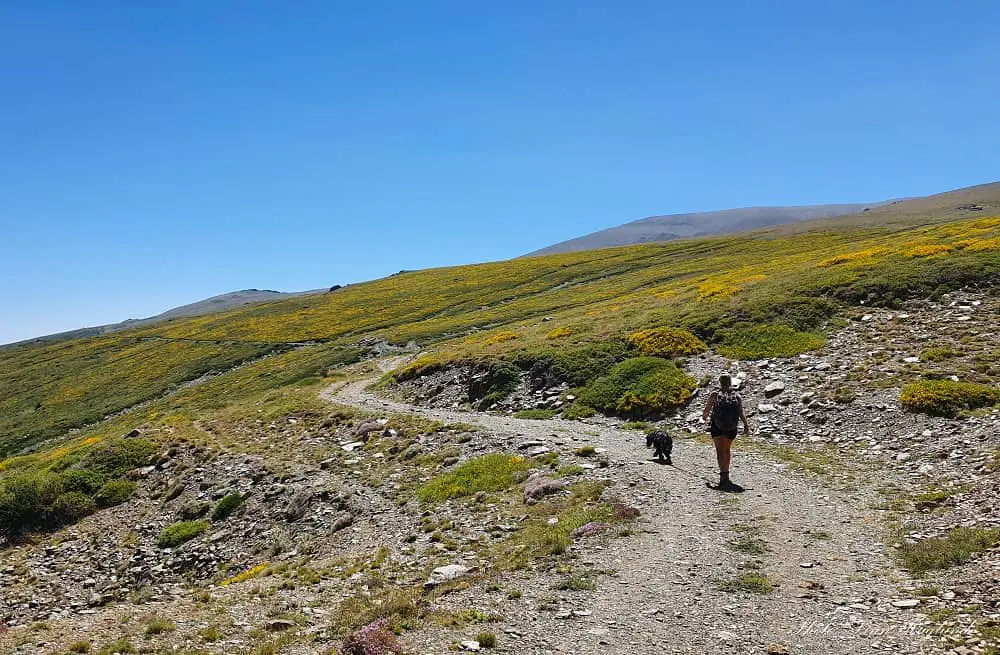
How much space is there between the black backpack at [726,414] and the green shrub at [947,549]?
5.93 m

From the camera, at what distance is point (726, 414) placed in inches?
682

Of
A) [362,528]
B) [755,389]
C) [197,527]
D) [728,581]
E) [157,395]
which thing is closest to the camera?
[728,581]

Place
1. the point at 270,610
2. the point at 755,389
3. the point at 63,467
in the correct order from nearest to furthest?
the point at 270,610, the point at 755,389, the point at 63,467

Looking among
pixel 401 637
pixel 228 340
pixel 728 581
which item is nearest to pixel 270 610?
pixel 401 637

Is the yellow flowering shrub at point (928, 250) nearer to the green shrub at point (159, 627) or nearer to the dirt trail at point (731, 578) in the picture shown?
the dirt trail at point (731, 578)

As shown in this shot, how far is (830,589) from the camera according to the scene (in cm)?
1005

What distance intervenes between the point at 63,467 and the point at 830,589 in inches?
1374

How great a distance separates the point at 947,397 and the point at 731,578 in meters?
14.5

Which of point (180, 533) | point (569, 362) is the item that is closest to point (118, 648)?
point (180, 533)

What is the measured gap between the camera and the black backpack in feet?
56.4

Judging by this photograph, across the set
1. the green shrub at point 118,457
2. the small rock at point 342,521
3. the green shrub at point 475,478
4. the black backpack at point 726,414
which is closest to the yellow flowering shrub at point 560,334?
the green shrub at point 475,478

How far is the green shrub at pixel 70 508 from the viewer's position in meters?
25.7

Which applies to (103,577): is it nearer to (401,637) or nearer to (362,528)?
(362,528)

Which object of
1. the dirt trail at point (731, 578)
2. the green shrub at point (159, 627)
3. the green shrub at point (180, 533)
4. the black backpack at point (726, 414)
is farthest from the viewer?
the green shrub at point (180, 533)
